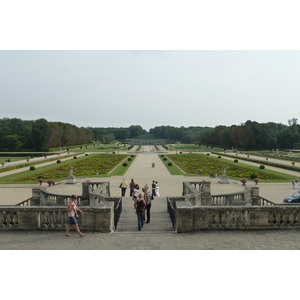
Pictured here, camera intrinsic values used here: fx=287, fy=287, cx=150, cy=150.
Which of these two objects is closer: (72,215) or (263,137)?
(72,215)

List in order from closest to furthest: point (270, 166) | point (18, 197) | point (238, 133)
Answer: point (18, 197)
point (270, 166)
point (238, 133)

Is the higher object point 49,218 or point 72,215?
point 72,215

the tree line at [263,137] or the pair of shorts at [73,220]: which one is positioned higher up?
the tree line at [263,137]

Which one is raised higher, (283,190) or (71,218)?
(71,218)

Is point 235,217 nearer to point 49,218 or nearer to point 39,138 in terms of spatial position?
point 49,218

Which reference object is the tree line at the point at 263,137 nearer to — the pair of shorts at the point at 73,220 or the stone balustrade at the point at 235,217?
the stone balustrade at the point at 235,217

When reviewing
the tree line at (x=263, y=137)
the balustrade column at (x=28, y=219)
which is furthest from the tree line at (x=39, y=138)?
the balustrade column at (x=28, y=219)

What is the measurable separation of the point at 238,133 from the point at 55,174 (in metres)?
76.8

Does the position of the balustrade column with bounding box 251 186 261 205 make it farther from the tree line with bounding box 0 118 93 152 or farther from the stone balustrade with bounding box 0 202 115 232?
the tree line with bounding box 0 118 93 152

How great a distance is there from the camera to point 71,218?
8898 mm

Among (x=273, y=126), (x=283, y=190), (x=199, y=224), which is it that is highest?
(x=273, y=126)

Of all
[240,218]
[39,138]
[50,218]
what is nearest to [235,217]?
[240,218]

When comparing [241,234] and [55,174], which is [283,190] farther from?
[55,174]

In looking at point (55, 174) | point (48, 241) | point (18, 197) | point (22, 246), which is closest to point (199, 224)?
point (48, 241)
